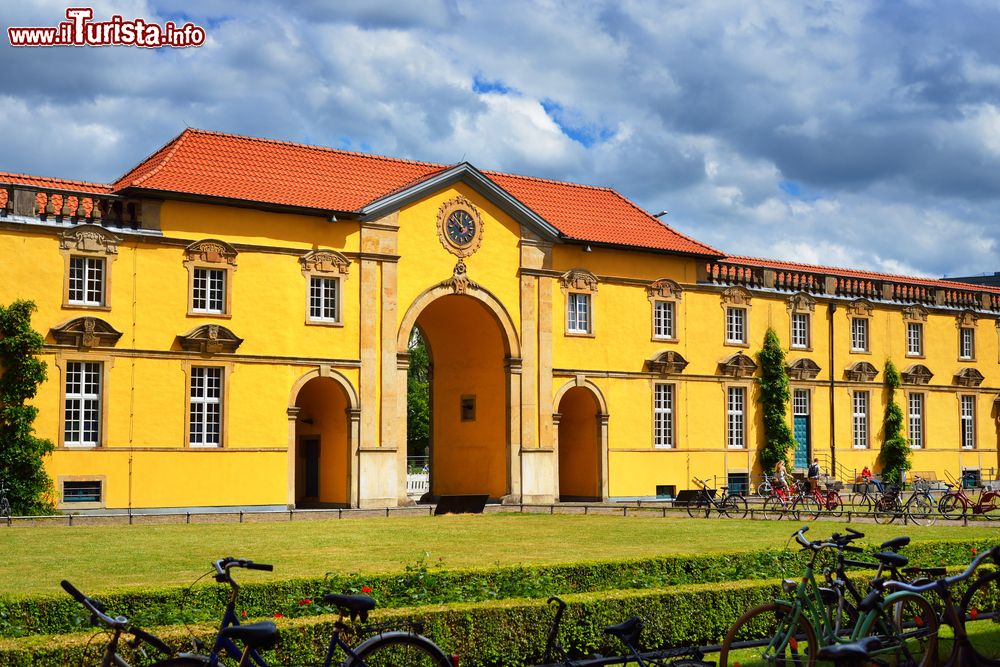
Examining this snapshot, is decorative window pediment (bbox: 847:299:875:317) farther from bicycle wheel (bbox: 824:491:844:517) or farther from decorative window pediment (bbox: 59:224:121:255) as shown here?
decorative window pediment (bbox: 59:224:121:255)

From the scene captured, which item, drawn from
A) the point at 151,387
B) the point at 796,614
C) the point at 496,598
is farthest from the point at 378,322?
the point at 796,614

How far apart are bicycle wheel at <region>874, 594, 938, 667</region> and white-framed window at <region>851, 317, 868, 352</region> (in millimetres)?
38571

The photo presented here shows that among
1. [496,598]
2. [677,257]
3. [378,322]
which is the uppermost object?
[677,257]

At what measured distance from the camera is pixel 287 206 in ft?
115

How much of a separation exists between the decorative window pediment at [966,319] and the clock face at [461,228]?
79.9ft

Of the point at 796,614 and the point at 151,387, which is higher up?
the point at 151,387

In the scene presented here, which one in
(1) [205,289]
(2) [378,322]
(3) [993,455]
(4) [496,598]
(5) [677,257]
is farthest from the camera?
(3) [993,455]

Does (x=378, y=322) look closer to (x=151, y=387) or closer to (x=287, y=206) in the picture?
(x=287, y=206)

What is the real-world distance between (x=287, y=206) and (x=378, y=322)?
4.50 metres

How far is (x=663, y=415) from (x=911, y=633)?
106ft

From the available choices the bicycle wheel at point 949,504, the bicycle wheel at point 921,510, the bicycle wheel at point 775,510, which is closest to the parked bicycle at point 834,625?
the bicycle wheel at point 921,510

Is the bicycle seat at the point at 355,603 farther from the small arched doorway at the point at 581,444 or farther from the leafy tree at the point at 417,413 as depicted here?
the leafy tree at the point at 417,413

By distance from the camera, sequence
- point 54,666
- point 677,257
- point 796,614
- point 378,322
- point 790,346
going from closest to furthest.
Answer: point 54,666 → point 796,614 → point 378,322 → point 677,257 → point 790,346

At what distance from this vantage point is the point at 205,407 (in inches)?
1330
